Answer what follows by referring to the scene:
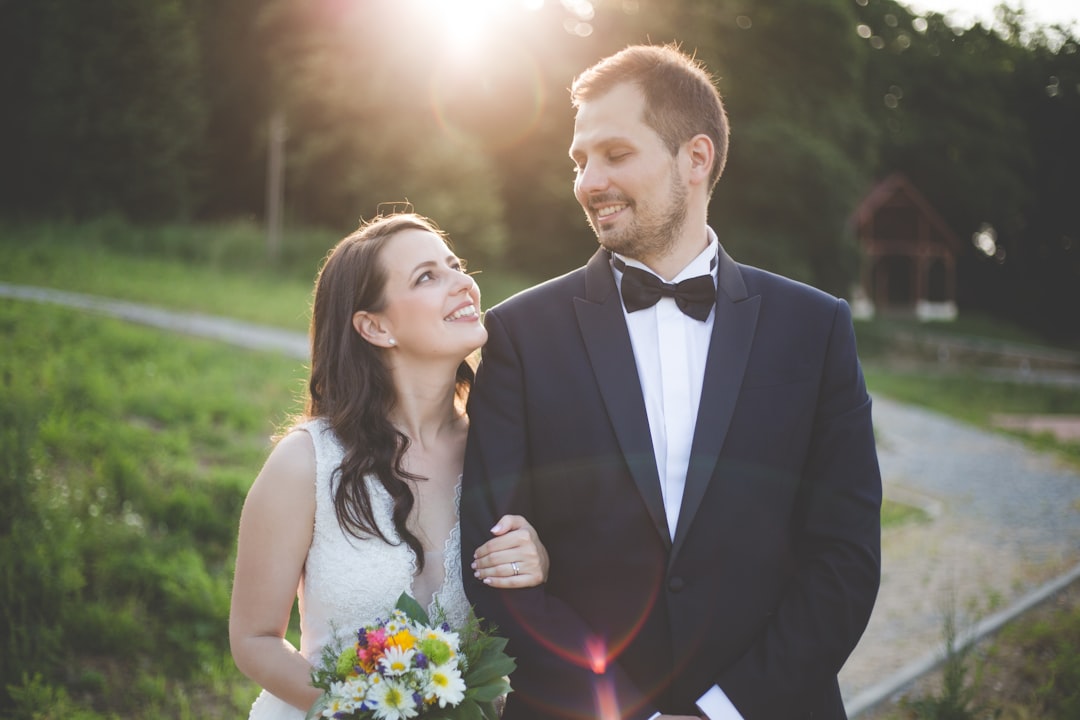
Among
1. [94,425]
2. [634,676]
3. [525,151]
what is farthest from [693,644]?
[525,151]

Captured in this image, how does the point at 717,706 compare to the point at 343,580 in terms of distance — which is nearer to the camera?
the point at 717,706

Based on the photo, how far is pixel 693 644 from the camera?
2.54m

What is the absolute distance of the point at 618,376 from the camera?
2.66 m

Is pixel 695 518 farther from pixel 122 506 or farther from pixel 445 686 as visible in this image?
pixel 122 506

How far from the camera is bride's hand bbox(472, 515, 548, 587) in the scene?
2.48m

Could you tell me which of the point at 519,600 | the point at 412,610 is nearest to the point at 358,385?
the point at 412,610

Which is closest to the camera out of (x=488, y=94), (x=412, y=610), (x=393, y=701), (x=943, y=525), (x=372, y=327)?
(x=393, y=701)

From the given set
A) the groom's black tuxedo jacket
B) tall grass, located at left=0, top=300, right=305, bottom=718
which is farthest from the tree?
the groom's black tuxedo jacket

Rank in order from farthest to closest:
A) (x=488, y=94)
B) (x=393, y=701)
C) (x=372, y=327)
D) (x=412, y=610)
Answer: (x=488, y=94) < (x=372, y=327) < (x=412, y=610) < (x=393, y=701)

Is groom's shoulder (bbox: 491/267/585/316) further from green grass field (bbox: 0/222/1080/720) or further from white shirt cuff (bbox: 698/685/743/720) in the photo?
green grass field (bbox: 0/222/1080/720)

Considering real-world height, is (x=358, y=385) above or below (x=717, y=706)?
above

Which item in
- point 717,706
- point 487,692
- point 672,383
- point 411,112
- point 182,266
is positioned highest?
point 411,112

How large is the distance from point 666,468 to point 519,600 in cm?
58

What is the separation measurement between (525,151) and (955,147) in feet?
77.5
